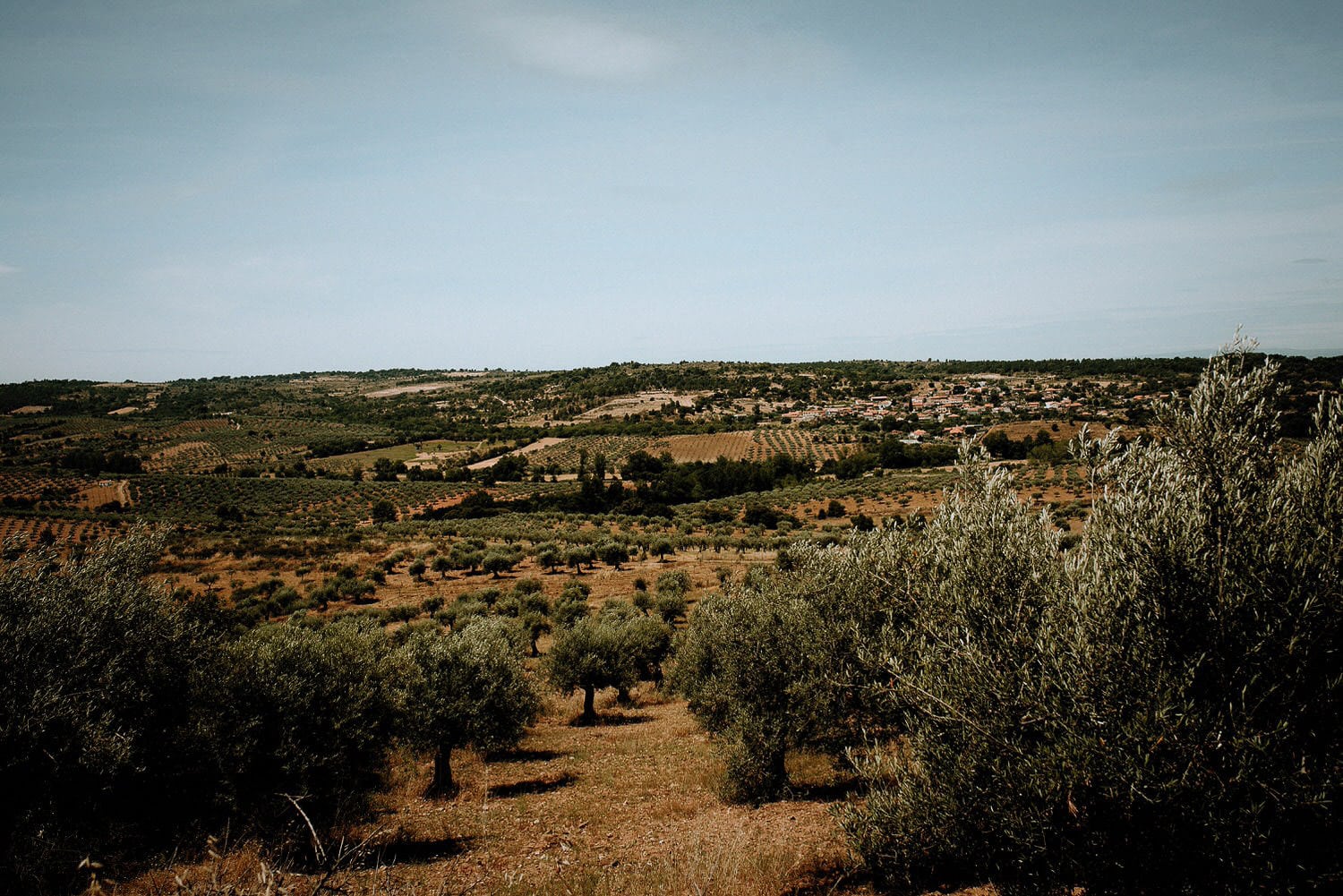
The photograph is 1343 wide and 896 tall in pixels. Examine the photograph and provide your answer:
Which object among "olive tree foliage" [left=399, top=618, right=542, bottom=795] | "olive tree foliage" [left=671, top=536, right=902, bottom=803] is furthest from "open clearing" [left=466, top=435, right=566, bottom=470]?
"olive tree foliage" [left=671, top=536, right=902, bottom=803]

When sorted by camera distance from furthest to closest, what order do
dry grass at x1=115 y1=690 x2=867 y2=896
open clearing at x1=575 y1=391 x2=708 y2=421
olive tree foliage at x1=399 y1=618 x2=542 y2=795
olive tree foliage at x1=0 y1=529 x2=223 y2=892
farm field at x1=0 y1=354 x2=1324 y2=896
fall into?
open clearing at x1=575 y1=391 x2=708 y2=421 < olive tree foliage at x1=399 y1=618 x2=542 y2=795 < farm field at x1=0 y1=354 x2=1324 y2=896 < dry grass at x1=115 y1=690 x2=867 y2=896 < olive tree foliage at x1=0 y1=529 x2=223 y2=892

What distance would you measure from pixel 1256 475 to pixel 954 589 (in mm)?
3343

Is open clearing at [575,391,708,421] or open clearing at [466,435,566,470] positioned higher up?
open clearing at [575,391,708,421]

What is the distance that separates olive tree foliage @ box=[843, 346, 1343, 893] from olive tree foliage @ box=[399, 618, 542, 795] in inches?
487

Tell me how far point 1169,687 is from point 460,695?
1603cm

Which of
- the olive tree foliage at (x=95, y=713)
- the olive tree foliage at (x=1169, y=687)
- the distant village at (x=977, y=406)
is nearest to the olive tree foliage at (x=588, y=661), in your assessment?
the olive tree foliage at (x=95, y=713)

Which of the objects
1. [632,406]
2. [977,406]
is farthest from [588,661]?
[632,406]

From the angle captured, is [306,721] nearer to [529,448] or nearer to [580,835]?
[580,835]

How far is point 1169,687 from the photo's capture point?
554 cm

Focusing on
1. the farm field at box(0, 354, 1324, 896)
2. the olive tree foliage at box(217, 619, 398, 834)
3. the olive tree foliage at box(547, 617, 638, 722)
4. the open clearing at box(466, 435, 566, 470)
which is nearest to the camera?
the farm field at box(0, 354, 1324, 896)

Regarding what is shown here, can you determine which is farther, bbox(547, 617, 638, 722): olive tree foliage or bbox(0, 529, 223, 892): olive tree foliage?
bbox(547, 617, 638, 722): olive tree foliage

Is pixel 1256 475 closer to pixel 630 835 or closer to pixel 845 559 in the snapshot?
pixel 845 559

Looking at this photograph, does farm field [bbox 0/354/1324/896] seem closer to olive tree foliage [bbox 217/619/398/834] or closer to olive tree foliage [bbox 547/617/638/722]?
olive tree foliage [bbox 217/619/398/834]

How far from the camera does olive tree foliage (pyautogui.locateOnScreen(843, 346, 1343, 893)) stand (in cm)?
530
